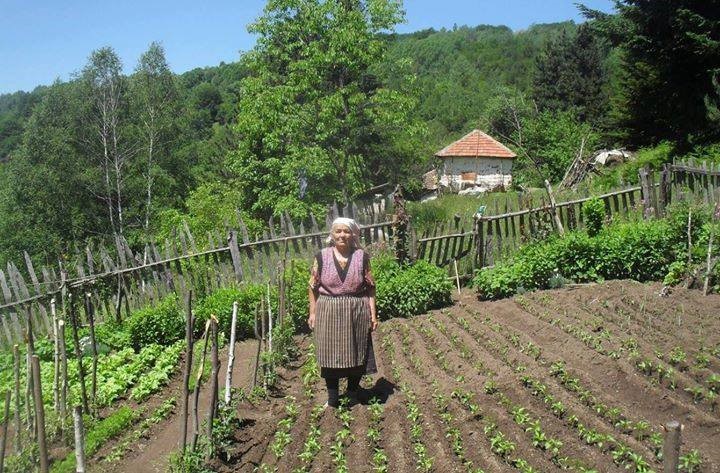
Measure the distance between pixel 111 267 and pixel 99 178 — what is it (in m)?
18.0

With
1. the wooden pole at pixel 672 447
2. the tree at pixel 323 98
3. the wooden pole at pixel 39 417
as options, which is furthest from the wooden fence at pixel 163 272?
the tree at pixel 323 98

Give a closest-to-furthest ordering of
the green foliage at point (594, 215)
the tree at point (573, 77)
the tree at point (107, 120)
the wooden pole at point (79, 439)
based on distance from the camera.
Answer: the wooden pole at point (79, 439), the green foliage at point (594, 215), the tree at point (107, 120), the tree at point (573, 77)

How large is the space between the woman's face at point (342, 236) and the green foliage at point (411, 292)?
11.4ft

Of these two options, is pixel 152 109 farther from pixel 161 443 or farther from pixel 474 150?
pixel 161 443

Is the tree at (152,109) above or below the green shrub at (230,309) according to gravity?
above

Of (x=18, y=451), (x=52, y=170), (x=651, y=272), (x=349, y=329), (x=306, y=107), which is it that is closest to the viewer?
(x=18, y=451)

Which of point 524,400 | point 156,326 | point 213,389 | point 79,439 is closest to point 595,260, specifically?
point 524,400

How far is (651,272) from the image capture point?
899 cm

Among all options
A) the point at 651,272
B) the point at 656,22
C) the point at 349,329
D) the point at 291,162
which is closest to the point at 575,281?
the point at 651,272

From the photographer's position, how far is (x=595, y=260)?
30.0ft

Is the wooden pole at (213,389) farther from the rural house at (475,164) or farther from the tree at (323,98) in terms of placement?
the rural house at (475,164)

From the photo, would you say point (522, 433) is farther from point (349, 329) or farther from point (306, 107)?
point (306, 107)

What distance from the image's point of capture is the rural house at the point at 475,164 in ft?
98.3

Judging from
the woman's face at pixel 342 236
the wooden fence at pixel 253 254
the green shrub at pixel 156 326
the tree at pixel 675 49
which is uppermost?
the tree at pixel 675 49
